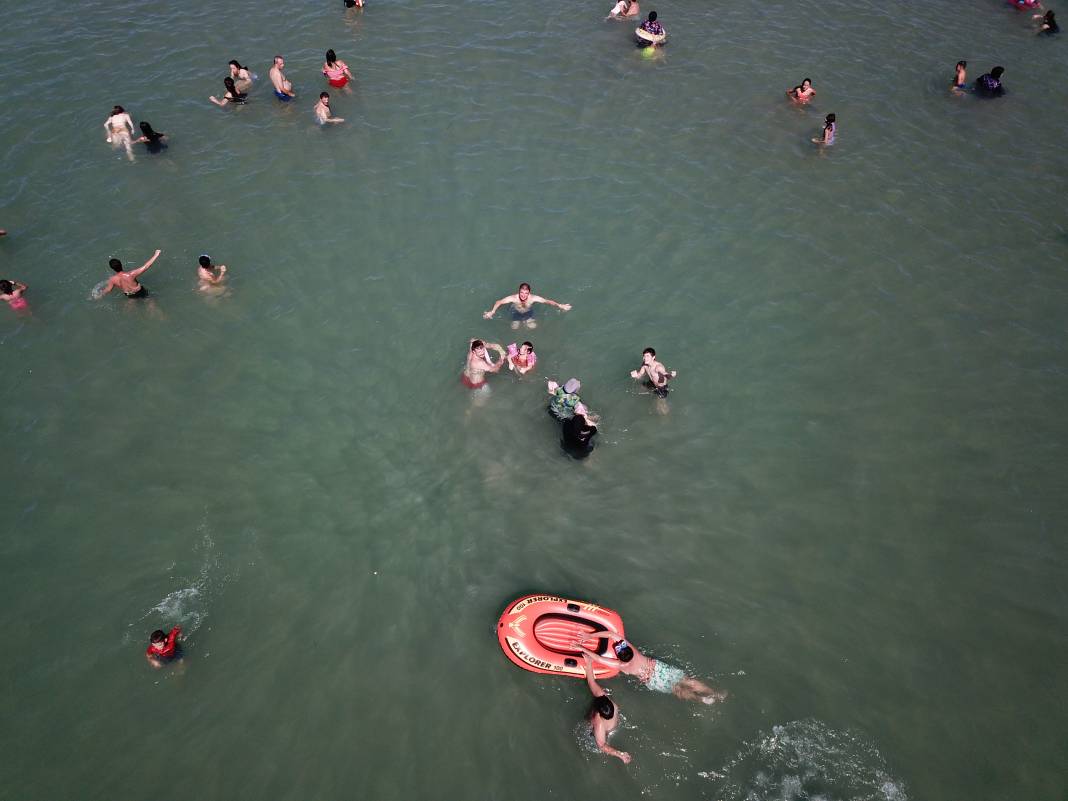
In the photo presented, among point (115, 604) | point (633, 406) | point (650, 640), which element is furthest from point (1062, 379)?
point (115, 604)

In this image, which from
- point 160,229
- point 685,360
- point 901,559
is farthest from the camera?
point 160,229

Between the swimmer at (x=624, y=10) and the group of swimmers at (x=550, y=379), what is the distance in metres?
13.2

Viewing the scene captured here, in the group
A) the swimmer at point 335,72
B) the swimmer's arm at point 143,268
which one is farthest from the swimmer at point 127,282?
the swimmer at point 335,72

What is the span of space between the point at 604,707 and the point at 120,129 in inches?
766

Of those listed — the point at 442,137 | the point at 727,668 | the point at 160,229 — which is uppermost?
the point at 442,137

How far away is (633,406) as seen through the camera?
576 inches

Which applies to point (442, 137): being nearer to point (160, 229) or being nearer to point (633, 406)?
point (160, 229)

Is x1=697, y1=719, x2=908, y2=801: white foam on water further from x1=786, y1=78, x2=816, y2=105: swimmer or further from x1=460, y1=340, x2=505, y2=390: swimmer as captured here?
x1=786, y1=78, x2=816, y2=105: swimmer

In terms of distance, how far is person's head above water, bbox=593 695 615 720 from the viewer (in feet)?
33.2

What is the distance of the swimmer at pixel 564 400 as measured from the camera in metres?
13.6

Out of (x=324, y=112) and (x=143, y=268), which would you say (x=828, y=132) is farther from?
(x=143, y=268)

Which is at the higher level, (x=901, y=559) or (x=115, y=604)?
(x=901, y=559)

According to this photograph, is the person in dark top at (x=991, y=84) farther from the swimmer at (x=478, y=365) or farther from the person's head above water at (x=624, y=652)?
the person's head above water at (x=624, y=652)

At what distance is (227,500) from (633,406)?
8237mm
